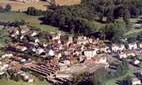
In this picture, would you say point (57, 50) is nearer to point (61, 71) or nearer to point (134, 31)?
point (61, 71)

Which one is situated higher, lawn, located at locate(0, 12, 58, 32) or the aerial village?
lawn, located at locate(0, 12, 58, 32)

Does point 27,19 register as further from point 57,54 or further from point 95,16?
point 57,54

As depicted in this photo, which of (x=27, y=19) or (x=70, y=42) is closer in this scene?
(x=70, y=42)

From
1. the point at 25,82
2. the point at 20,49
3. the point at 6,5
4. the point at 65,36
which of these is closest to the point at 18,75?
the point at 25,82

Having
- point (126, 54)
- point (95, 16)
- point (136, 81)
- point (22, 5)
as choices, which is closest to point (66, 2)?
point (22, 5)

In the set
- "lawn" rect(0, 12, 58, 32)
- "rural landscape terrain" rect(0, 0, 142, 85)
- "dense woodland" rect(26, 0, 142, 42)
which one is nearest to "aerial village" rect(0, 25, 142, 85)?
"rural landscape terrain" rect(0, 0, 142, 85)

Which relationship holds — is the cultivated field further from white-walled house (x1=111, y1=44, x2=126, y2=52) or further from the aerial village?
white-walled house (x1=111, y1=44, x2=126, y2=52)

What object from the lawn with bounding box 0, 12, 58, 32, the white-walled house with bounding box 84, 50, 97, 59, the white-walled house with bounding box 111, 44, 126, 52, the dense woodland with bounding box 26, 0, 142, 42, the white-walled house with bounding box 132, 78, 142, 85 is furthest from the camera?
the lawn with bounding box 0, 12, 58, 32
